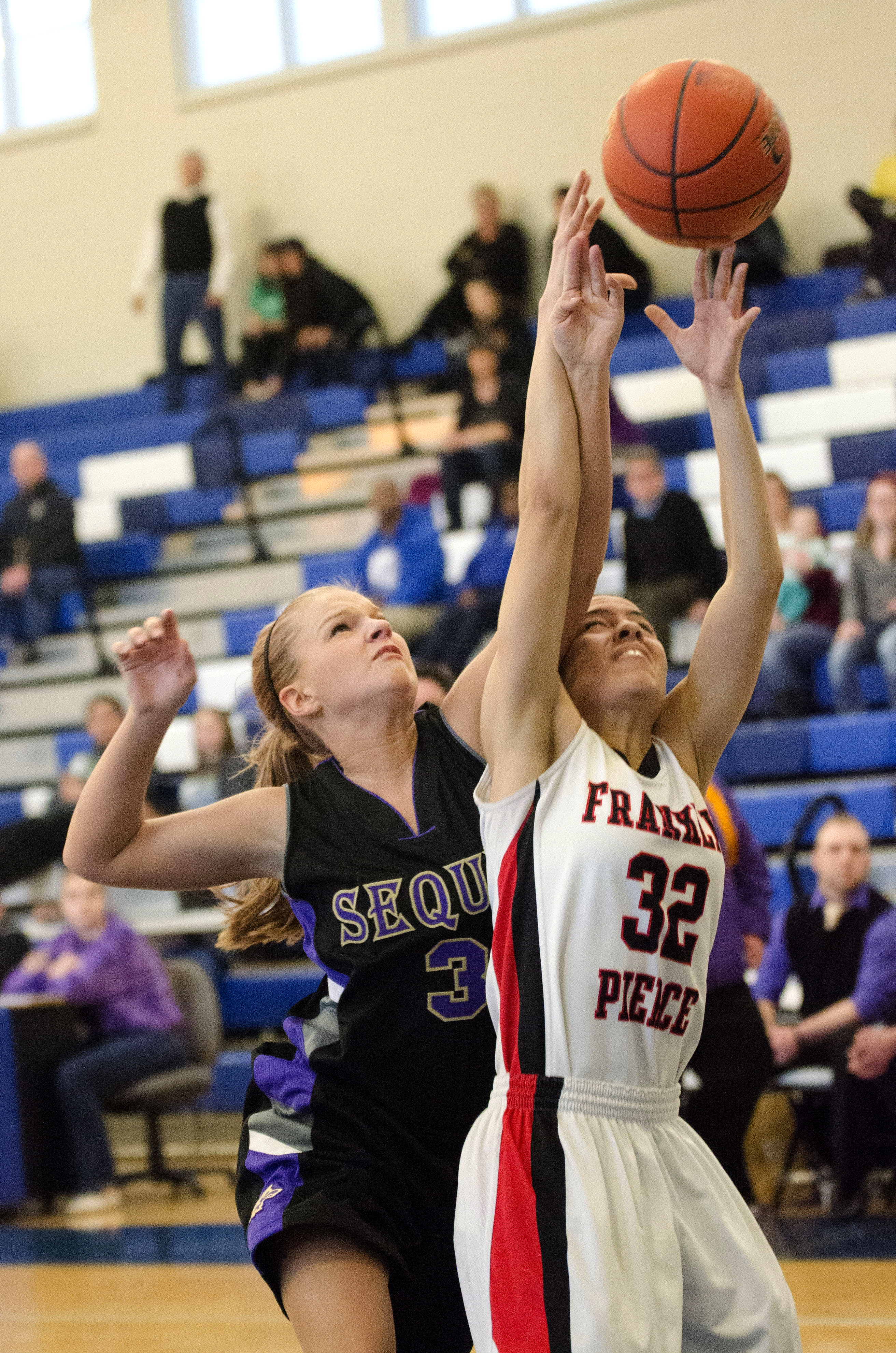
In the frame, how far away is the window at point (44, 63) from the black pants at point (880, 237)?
6647 mm

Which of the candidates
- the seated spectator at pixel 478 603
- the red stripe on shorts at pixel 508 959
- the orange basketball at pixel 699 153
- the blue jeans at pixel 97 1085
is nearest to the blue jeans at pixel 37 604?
the seated spectator at pixel 478 603

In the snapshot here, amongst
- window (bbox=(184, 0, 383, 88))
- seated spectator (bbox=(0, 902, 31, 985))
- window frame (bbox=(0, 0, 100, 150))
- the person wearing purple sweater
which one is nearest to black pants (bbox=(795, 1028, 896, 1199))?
the person wearing purple sweater

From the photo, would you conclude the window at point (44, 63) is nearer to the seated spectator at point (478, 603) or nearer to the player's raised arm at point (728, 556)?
the seated spectator at point (478, 603)

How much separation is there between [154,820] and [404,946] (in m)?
0.44

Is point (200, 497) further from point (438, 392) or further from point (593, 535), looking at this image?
point (593, 535)

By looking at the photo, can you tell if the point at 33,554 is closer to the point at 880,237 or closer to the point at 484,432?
the point at 484,432

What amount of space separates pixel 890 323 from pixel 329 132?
501 centimetres

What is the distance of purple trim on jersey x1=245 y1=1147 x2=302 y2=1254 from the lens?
7.44 ft

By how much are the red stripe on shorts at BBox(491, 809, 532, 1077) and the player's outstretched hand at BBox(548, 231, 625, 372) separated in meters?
0.66

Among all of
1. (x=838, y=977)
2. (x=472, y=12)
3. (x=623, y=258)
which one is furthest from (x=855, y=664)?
(x=472, y=12)

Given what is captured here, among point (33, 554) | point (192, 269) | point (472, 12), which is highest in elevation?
point (472, 12)

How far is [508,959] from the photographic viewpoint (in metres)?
2.09

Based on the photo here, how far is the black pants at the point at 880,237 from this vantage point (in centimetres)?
961

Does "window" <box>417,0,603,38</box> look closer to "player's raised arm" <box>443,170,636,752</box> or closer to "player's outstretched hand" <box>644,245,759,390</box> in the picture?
"player's outstretched hand" <box>644,245,759,390</box>
